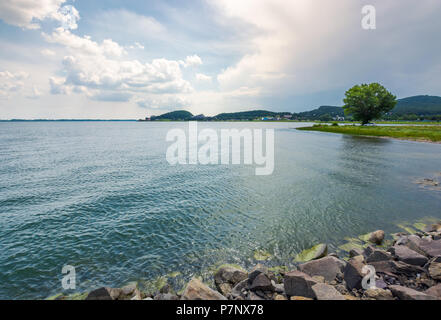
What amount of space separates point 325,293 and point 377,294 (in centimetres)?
199

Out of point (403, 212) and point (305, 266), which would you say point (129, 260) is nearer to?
point (305, 266)

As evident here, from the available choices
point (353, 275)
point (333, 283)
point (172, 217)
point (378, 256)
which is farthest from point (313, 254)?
point (172, 217)

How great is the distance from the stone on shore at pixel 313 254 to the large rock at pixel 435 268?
3.99 m

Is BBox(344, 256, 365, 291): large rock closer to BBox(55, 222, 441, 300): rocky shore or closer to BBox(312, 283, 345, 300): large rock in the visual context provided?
BBox(55, 222, 441, 300): rocky shore

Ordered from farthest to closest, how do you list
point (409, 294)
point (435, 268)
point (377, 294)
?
1. point (435, 268)
2. point (377, 294)
3. point (409, 294)

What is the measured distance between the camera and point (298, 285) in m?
7.77

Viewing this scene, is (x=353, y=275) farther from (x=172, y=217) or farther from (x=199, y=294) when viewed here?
(x=172, y=217)

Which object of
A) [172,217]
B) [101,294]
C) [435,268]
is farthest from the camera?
[172,217]

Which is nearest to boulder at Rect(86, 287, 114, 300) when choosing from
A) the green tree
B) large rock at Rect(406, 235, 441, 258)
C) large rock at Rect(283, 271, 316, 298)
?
large rock at Rect(283, 271, 316, 298)

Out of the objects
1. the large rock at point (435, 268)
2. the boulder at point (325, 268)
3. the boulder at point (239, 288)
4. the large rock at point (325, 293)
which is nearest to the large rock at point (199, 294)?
the boulder at point (239, 288)

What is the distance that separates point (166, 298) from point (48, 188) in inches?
918

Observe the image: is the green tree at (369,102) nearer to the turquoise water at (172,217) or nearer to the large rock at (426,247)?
the turquoise water at (172,217)

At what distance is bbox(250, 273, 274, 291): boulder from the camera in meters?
8.15
